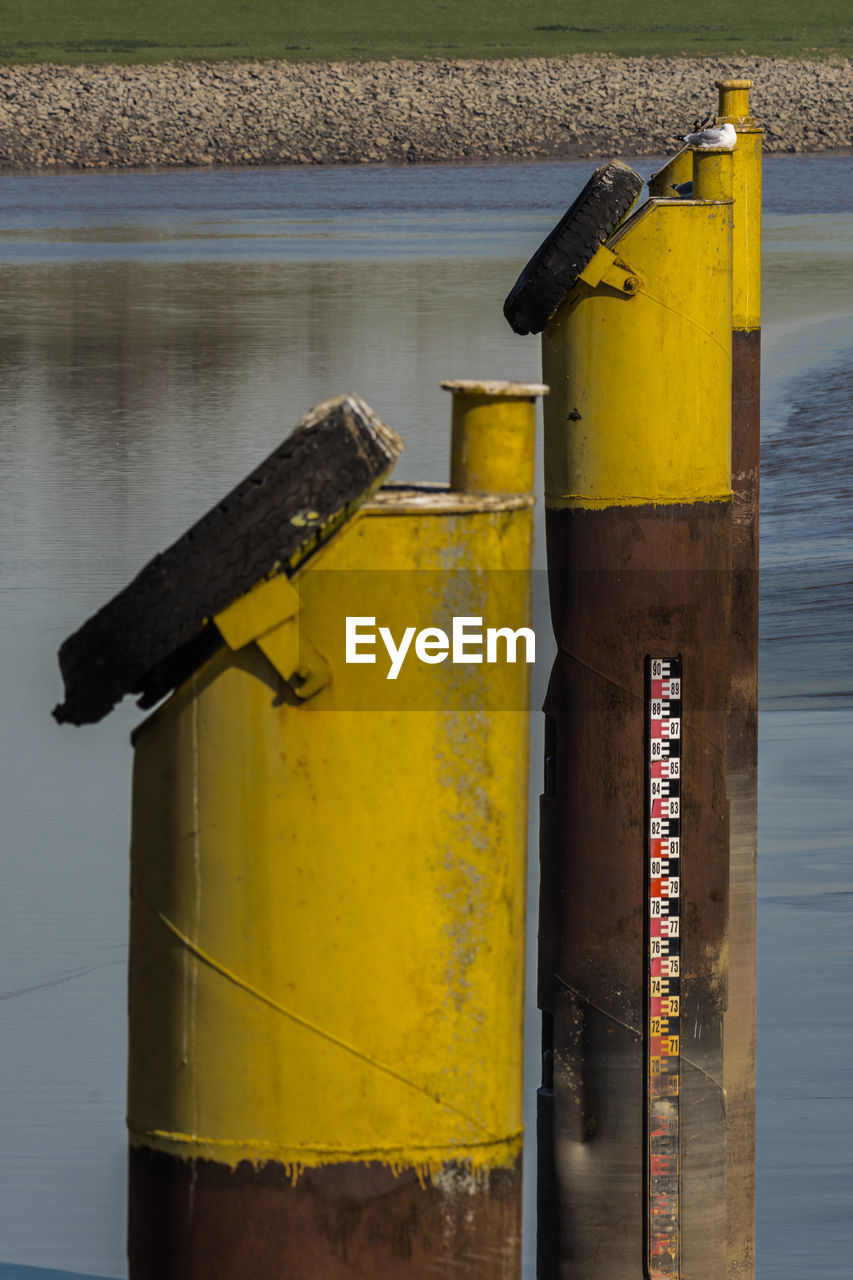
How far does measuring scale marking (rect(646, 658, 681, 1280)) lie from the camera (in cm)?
407

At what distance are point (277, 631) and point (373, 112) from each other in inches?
2869

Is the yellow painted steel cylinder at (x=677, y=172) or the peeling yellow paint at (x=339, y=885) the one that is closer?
the peeling yellow paint at (x=339, y=885)

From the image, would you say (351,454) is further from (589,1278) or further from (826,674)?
(826,674)

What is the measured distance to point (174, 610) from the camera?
84.5 inches

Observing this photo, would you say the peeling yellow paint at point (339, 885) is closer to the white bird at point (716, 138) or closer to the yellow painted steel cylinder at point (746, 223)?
the white bird at point (716, 138)

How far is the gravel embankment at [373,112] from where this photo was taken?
68.7m

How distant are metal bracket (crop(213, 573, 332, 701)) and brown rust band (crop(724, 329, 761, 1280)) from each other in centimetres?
296

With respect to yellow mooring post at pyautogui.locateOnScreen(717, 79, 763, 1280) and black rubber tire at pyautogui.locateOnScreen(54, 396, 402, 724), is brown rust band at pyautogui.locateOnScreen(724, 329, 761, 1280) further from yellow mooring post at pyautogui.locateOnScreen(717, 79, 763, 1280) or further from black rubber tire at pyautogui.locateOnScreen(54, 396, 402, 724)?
black rubber tire at pyautogui.locateOnScreen(54, 396, 402, 724)

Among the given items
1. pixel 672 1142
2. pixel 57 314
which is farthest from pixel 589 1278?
pixel 57 314

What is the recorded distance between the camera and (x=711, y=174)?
5137mm

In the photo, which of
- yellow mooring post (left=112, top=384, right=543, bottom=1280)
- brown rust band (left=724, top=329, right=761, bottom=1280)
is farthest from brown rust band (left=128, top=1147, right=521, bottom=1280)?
brown rust band (left=724, top=329, right=761, bottom=1280)

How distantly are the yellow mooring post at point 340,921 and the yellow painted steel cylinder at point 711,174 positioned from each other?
2.99 m

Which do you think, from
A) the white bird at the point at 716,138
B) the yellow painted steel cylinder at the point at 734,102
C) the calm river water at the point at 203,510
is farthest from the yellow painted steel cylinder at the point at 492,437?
the calm river water at the point at 203,510

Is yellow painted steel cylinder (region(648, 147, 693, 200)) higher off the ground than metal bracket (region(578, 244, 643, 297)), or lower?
higher
